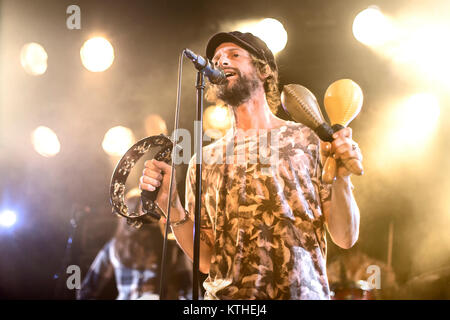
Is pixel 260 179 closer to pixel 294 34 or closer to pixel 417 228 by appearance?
pixel 294 34

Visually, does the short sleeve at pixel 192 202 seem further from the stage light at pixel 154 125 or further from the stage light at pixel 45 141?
the stage light at pixel 45 141

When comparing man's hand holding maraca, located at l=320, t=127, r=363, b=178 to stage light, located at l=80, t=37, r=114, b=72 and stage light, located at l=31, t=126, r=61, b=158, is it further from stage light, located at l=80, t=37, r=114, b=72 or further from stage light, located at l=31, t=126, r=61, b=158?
stage light, located at l=31, t=126, r=61, b=158

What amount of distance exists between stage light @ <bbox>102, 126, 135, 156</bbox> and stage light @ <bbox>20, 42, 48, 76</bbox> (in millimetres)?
674

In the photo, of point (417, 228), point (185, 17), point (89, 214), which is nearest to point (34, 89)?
point (89, 214)

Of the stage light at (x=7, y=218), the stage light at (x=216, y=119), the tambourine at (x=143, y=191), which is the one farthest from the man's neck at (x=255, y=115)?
the stage light at (x=7, y=218)

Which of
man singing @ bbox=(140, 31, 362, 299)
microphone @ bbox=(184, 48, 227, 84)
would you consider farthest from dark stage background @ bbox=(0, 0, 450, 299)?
microphone @ bbox=(184, 48, 227, 84)

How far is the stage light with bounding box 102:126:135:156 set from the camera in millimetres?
2941

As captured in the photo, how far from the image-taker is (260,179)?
5.68 feet

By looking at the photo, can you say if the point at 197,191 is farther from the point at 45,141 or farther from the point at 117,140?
the point at 45,141

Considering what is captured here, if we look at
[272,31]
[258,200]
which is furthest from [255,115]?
[272,31]

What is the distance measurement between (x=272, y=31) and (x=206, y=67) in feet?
4.19

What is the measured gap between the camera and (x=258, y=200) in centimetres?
170

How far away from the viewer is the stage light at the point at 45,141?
9.50ft
